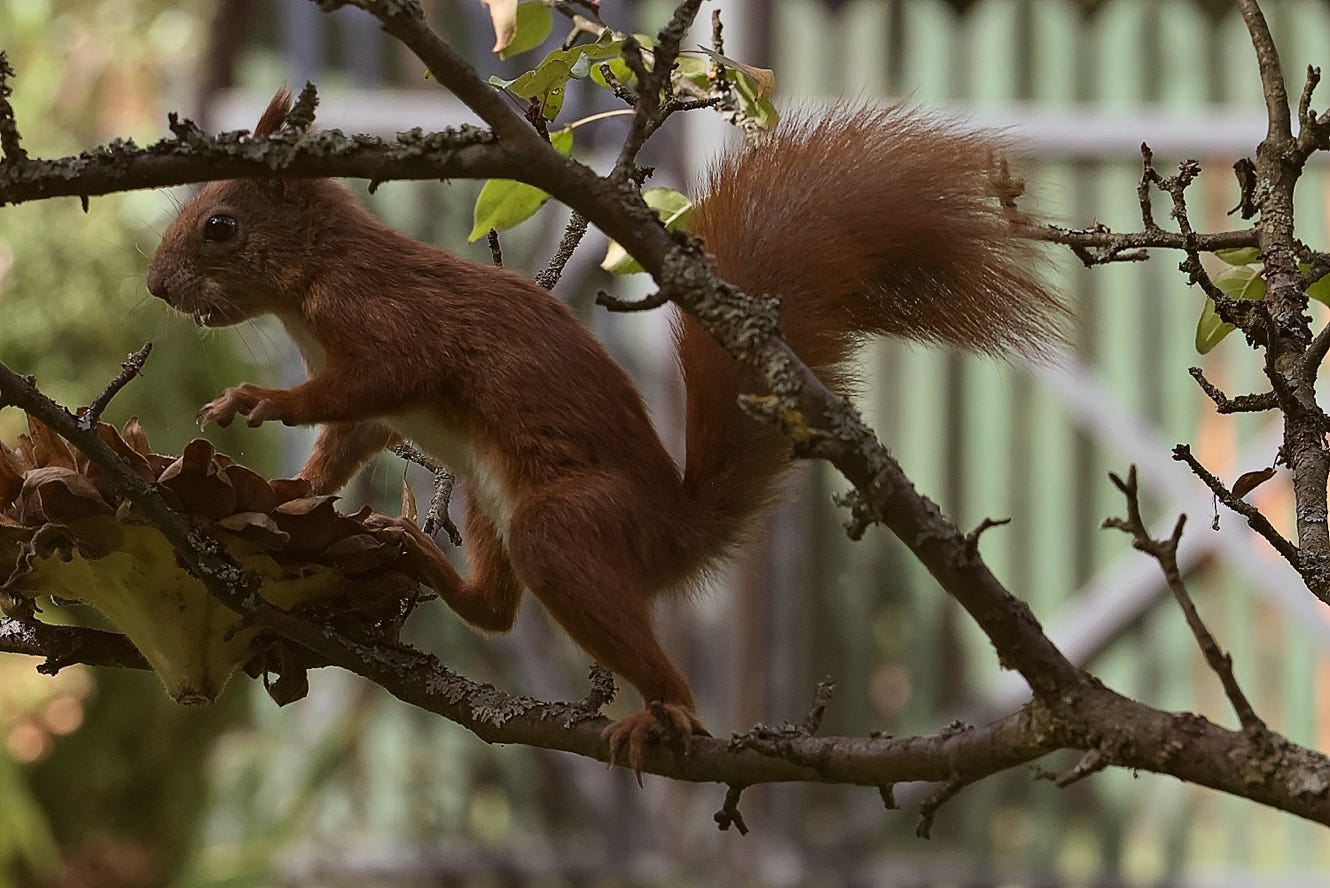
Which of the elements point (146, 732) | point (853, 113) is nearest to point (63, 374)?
point (146, 732)

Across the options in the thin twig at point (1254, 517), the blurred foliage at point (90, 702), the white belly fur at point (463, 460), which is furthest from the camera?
the blurred foliage at point (90, 702)

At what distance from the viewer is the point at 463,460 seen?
117 centimetres

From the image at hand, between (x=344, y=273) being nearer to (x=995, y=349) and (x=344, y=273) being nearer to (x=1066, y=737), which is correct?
(x=995, y=349)

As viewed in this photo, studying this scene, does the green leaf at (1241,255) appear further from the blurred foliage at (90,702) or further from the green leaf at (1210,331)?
the blurred foliage at (90,702)

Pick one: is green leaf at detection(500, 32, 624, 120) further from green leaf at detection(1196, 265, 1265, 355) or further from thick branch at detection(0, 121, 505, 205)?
green leaf at detection(1196, 265, 1265, 355)

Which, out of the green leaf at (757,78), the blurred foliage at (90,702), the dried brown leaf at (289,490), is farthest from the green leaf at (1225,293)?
the blurred foliage at (90,702)

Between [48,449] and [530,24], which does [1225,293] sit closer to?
[530,24]

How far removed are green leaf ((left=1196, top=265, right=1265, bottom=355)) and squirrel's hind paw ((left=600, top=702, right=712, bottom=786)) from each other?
0.38 m

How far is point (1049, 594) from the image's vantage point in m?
3.50

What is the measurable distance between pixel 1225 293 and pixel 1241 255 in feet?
0.08

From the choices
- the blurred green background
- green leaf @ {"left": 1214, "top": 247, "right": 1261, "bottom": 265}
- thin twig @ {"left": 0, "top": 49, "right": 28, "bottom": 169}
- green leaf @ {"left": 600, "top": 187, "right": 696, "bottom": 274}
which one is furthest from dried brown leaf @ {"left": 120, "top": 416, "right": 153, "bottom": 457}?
the blurred green background

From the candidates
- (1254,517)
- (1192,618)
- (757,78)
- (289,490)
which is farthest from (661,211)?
(1192,618)

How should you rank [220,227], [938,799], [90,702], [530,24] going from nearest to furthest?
[938,799] → [530,24] → [220,227] → [90,702]

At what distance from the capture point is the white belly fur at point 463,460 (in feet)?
3.75
